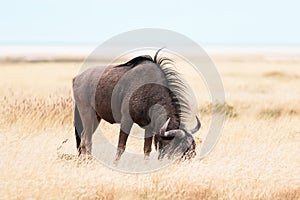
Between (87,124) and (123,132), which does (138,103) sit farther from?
(87,124)

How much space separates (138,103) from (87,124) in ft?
5.38

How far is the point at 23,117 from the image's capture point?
12789 mm

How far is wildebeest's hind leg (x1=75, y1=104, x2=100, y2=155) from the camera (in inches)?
414

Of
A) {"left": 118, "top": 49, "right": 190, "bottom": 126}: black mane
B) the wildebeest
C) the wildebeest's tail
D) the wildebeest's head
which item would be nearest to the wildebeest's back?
the wildebeest

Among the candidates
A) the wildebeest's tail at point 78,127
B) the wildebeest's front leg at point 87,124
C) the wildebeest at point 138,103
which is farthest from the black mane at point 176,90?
the wildebeest's tail at point 78,127

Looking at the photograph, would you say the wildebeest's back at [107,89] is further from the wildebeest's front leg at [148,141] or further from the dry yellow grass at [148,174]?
the dry yellow grass at [148,174]

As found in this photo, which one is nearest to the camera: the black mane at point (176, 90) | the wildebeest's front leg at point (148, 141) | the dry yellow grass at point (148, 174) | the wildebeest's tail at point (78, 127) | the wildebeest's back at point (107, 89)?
the dry yellow grass at point (148, 174)

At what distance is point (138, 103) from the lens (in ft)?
31.0

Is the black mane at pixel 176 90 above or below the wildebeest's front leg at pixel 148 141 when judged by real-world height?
above

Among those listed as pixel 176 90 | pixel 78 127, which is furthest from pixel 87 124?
pixel 176 90

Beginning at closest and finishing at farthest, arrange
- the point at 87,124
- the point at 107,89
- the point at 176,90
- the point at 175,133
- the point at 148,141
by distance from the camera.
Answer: the point at 175,133
the point at 176,90
the point at 148,141
the point at 107,89
the point at 87,124

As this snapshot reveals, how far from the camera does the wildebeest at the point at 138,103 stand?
849 centimetres

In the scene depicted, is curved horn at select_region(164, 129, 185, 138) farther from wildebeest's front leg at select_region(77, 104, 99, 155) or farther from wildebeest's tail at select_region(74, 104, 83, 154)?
wildebeest's tail at select_region(74, 104, 83, 154)

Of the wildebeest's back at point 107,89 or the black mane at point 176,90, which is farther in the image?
the wildebeest's back at point 107,89
